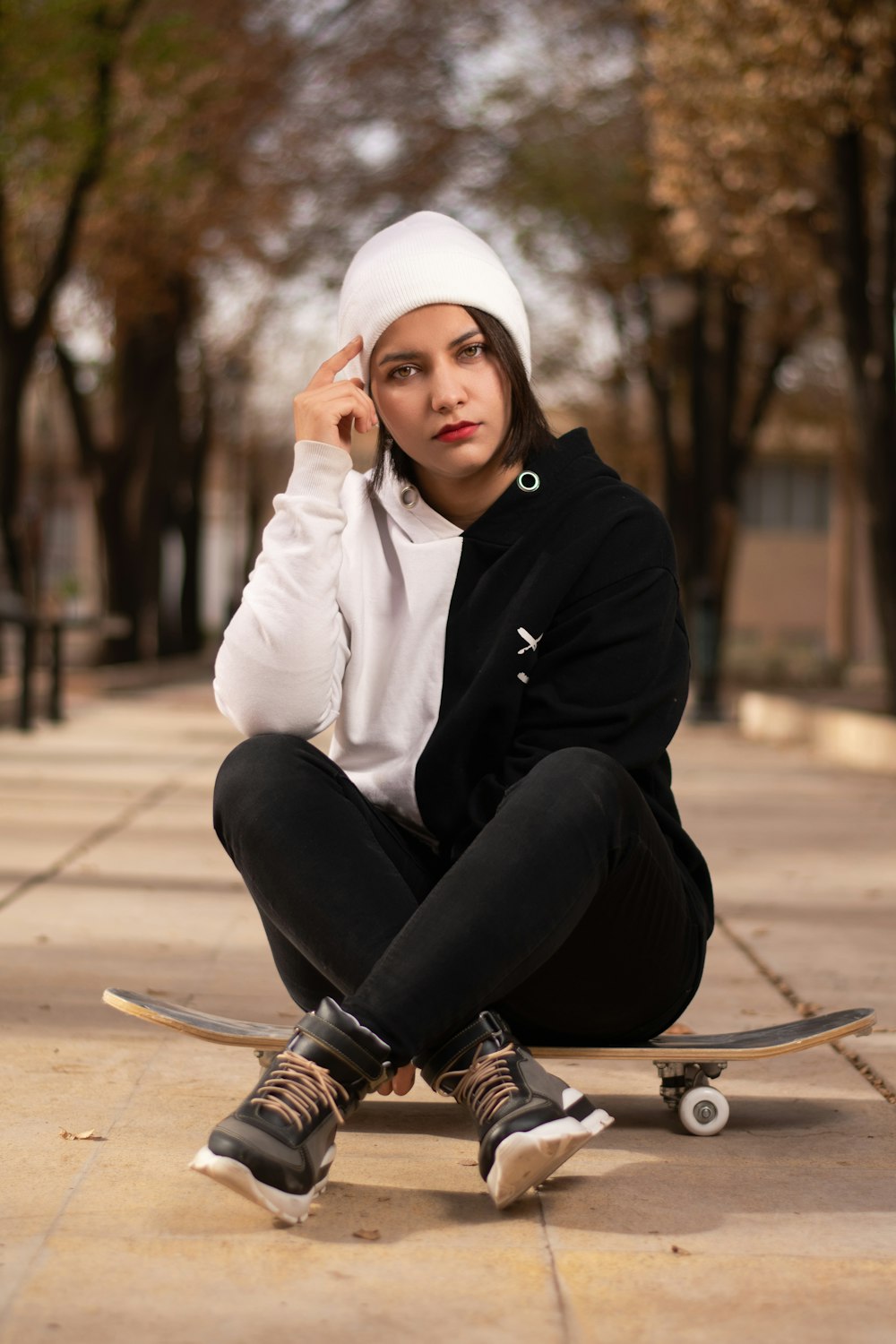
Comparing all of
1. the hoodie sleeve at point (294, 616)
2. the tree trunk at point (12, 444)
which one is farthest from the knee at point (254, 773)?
the tree trunk at point (12, 444)

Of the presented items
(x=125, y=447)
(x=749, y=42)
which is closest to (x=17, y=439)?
(x=125, y=447)

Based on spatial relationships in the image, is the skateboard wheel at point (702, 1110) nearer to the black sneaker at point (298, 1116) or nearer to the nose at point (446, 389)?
the black sneaker at point (298, 1116)

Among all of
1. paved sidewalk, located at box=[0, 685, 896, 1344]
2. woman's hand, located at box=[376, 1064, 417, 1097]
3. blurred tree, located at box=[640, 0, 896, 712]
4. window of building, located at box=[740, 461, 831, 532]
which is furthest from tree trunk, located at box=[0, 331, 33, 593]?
window of building, located at box=[740, 461, 831, 532]

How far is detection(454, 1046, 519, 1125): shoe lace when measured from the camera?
2.80 metres

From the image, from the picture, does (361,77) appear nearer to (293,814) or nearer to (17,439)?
(17,439)

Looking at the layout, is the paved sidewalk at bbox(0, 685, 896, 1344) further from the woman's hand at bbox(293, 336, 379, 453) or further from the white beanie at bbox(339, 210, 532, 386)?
the white beanie at bbox(339, 210, 532, 386)

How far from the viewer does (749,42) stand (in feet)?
42.3

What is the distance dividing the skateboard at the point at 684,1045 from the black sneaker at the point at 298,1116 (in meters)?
0.46

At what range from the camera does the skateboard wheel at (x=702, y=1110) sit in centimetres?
334

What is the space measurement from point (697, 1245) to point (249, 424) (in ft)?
136

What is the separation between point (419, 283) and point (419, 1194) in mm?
1560

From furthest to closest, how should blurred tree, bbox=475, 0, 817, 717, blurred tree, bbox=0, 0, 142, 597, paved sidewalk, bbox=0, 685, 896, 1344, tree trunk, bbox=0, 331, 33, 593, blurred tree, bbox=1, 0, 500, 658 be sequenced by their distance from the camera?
1. blurred tree, bbox=475, 0, 817, 717
2. blurred tree, bbox=1, 0, 500, 658
3. tree trunk, bbox=0, 331, 33, 593
4. blurred tree, bbox=0, 0, 142, 597
5. paved sidewalk, bbox=0, 685, 896, 1344

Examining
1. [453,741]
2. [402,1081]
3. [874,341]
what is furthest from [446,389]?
[874,341]

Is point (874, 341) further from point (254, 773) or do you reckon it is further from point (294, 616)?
point (254, 773)
